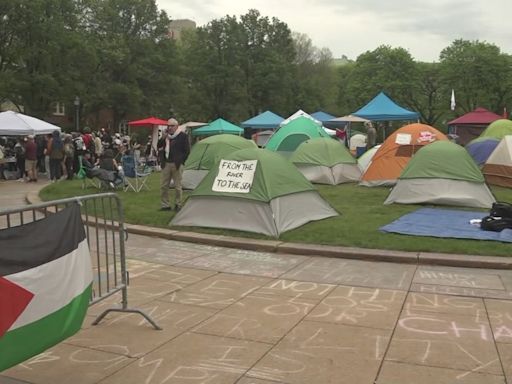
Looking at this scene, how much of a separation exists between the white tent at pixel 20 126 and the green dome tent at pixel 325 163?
9574 millimetres

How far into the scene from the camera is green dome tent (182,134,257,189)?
16.2 meters

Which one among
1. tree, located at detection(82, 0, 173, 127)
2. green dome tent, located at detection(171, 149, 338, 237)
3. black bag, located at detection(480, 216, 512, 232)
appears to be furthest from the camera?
tree, located at detection(82, 0, 173, 127)

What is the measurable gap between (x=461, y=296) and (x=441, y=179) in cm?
686

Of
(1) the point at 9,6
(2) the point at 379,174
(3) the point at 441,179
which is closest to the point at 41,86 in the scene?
Answer: (1) the point at 9,6

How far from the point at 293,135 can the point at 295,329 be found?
1661 centimetres

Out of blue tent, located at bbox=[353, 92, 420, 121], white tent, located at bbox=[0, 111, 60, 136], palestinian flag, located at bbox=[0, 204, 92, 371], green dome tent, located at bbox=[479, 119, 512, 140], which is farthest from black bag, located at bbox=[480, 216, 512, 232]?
blue tent, located at bbox=[353, 92, 420, 121]

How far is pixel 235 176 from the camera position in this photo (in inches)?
401

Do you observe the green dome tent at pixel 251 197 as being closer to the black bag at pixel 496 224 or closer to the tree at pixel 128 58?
the black bag at pixel 496 224

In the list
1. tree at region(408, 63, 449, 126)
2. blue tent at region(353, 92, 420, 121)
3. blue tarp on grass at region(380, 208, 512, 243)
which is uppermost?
tree at region(408, 63, 449, 126)

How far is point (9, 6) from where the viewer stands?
36500mm

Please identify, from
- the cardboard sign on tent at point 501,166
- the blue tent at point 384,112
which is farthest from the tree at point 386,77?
the cardboard sign on tent at point 501,166

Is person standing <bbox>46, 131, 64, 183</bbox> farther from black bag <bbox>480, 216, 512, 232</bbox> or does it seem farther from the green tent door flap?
black bag <bbox>480, 216, 512, 232</bbox>

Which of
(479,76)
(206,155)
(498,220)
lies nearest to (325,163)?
(206,155)

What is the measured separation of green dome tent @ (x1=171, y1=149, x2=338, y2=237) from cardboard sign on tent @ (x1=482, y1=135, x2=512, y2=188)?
878 centimetres
